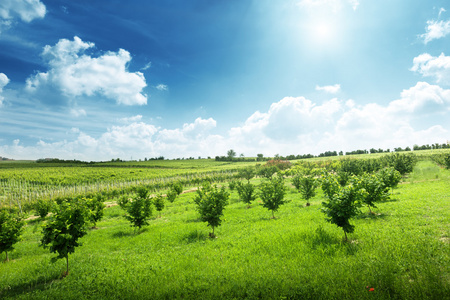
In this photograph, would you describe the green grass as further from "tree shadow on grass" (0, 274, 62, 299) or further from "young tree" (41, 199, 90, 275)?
"young tree" (41, 199, 90, 275)

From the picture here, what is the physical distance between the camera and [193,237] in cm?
1647

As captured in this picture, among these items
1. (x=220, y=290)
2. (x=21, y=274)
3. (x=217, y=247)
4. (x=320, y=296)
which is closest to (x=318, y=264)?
(x=320, y=296)

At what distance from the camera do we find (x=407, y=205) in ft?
57.9

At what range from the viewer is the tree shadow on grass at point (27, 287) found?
975 cm

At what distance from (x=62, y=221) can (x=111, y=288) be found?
195 inches

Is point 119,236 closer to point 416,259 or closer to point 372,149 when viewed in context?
point 416,259

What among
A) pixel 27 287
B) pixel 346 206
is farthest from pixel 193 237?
pixel 346 206

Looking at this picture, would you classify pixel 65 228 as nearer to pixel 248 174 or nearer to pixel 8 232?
pixel 8 232

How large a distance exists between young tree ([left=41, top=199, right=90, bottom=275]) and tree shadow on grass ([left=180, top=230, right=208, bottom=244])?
7320mm

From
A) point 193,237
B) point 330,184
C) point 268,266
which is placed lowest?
point 193,237

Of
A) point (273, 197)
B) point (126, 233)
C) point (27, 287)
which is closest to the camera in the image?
point (27, 287)

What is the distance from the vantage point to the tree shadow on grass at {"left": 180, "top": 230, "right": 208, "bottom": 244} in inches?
615

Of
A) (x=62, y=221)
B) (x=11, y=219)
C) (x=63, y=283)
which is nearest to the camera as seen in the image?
(x=63, y=283)

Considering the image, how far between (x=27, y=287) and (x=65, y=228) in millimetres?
3293
